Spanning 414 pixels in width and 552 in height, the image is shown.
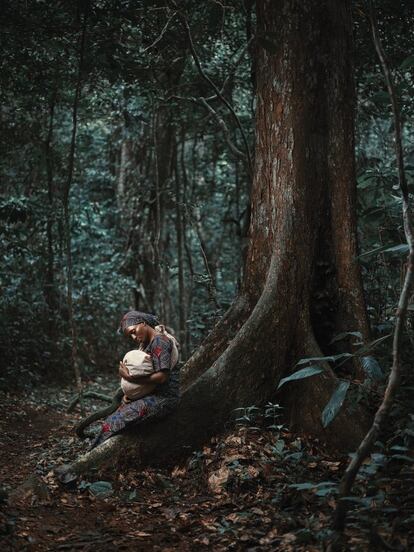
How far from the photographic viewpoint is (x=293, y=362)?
565cm

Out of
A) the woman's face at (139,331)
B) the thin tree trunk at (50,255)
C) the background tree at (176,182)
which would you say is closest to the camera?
the woman's face at (139,331)

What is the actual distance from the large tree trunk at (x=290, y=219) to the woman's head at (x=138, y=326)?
0.61 m

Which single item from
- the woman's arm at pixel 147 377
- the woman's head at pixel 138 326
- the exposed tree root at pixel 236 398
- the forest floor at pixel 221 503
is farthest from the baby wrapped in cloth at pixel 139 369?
the forest floor at pixel 221 503

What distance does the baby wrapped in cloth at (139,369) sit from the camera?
5.38 m

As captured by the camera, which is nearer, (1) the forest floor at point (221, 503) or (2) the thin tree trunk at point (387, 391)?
(2) the thin tree trunk at point (387, 391)

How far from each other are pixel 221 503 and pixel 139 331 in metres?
1.65

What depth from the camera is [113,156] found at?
14.3 m

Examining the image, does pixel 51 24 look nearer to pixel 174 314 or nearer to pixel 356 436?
pixel 356 436

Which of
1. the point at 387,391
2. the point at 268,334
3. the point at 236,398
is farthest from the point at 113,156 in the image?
the point at 387,391

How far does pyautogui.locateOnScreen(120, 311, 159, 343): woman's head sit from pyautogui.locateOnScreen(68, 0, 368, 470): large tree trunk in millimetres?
608

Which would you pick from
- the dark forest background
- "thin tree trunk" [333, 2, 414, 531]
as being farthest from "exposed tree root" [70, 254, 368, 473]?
"thin tree trunk" [333, 2, 414, 531]

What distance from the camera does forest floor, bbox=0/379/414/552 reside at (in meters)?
3.73

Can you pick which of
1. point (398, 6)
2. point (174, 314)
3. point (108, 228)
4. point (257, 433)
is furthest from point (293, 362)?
point (174, 314)

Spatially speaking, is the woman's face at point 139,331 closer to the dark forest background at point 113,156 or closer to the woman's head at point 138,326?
the woman's head at point 138,326
